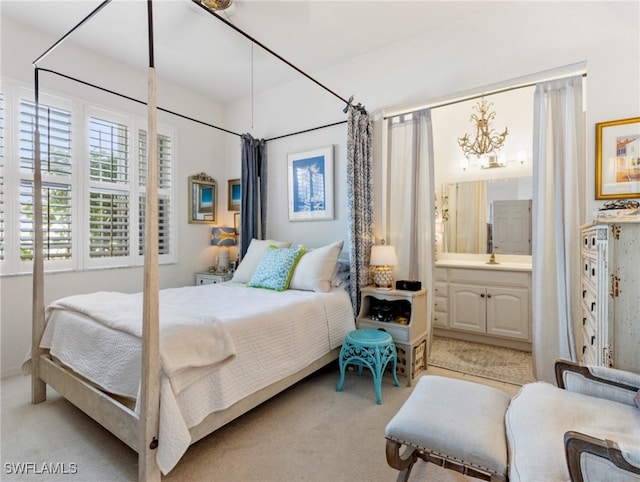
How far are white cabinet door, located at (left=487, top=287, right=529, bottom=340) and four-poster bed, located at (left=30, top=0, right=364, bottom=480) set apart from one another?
1653 millimetres

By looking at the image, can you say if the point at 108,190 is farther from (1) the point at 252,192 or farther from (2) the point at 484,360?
(2) the point at 484,360

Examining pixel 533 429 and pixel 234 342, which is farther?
pixel 234 342

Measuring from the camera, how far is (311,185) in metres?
3.65

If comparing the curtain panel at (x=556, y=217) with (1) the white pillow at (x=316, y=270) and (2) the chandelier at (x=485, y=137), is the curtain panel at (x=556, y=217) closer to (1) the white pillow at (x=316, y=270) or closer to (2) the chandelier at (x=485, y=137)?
(2) the chandelier at (x=485, y=137)

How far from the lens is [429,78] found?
9.57ft

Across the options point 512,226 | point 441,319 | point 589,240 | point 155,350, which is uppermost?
point 512,226

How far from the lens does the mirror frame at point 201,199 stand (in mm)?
4047

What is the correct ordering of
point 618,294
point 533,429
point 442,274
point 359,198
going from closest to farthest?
point 533,429, point 618,294, point 359,198, point 442,274

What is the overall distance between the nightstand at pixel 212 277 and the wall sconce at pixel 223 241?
0.67 feet

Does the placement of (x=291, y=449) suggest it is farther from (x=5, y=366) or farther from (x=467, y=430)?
(x=5, y=366)

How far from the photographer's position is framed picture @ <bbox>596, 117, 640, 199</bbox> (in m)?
2.14

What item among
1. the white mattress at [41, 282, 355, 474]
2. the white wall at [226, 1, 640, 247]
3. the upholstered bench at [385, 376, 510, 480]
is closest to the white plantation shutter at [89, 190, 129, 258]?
the white mattress at [41, 282, 355, 474]

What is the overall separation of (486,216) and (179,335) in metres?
3.74

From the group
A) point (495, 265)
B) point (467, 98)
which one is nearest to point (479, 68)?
point (467, 98)
